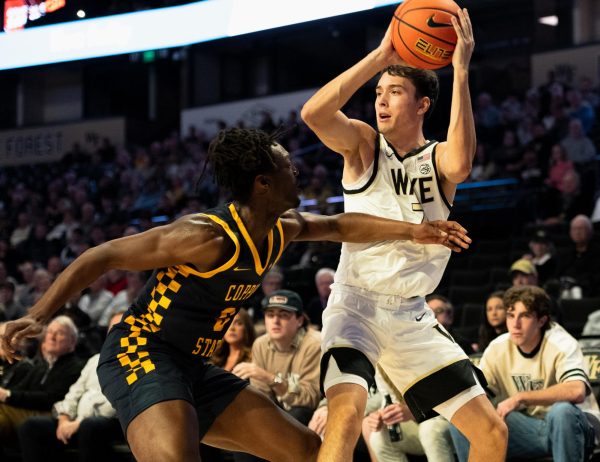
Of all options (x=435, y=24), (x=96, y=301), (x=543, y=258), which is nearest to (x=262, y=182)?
(x=435, y=24)

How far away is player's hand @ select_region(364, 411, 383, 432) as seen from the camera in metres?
5.72

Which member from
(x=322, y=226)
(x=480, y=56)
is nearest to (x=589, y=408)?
(x=322, y=226)

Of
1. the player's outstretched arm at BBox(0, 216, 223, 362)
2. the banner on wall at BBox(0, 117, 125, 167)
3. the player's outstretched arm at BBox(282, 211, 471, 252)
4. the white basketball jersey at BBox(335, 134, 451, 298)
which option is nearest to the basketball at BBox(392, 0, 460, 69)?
the white basketball jersey at BBox(335, 134, 451, 298)

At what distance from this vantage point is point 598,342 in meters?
6.62

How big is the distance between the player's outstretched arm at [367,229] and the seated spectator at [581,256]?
5.01 meters

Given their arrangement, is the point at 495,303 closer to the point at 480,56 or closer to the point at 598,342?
the point at 598,342

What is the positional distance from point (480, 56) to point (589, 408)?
39.2 feet

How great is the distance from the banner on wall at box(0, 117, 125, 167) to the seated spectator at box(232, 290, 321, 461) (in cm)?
1529

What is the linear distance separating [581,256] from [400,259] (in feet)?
16.8

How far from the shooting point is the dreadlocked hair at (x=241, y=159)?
3.83 meters

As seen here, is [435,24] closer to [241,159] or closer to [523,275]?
[241,159]

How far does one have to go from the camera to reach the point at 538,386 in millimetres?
5746

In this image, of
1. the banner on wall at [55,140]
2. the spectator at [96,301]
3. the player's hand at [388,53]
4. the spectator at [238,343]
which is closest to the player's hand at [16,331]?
the player's hand at [388,53]

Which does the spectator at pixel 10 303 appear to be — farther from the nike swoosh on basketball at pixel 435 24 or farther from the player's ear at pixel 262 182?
the nike swoosh on basketball at pixel 435 24
